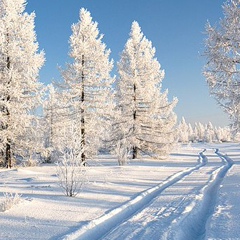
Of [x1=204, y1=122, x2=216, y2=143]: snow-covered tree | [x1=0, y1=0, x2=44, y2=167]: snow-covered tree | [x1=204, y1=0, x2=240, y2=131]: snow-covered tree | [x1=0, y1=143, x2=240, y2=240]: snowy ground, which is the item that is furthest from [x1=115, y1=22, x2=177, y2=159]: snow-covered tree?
[x1=204, y1=122, x2=216, y2=143]: snow-covered tree

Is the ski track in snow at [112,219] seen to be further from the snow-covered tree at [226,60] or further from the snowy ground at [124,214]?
the snow-covered tree at [226,60]

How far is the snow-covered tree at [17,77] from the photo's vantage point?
17766 mm

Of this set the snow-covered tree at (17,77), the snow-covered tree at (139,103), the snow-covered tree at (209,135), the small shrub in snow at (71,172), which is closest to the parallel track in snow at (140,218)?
the small shrub in snow at (71,172)

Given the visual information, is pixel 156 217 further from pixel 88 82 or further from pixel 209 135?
pixel 209 135

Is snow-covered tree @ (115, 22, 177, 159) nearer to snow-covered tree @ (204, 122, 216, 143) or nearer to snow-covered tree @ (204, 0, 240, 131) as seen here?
snow-covered tree @ (204, 0, 240, 131)

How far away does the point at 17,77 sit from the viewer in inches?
710

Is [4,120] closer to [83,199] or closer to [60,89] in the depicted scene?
[60,89]

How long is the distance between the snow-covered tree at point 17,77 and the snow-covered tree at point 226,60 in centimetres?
1115

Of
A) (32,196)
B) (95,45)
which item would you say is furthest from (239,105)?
(95,45)

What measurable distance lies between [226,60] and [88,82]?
10.5 meters

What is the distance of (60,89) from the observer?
21.3 meters

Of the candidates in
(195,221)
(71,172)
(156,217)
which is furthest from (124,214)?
(71,172)

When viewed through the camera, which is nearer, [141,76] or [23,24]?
[23,24]

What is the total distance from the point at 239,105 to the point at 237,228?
8384 mm
